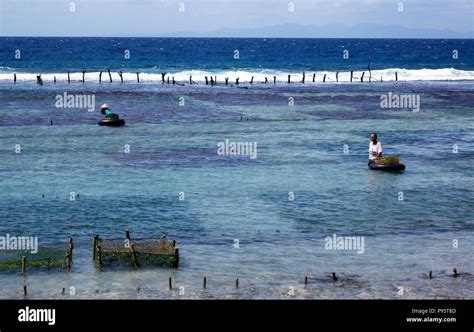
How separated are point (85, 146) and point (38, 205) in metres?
14.3

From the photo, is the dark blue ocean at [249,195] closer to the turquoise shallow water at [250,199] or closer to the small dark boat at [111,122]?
the turquoise shallow water at [250,199]

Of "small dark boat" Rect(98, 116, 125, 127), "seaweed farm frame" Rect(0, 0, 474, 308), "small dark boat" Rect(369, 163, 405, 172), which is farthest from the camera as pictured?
"small dark boat" Rect(98, 116, 125, 127)

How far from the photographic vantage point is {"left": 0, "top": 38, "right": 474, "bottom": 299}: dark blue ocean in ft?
69.6

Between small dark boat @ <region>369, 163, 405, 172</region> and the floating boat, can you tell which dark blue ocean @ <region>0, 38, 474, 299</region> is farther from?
the floating boat

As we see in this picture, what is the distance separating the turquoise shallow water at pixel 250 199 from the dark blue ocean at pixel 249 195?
8 centimetres

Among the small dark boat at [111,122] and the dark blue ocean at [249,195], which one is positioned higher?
the small dark boat at [111,122]

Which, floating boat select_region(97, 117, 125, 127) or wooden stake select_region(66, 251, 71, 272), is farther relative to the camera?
floating boat select_region(97, 117, 125, 127)

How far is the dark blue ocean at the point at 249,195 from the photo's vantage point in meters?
21.2

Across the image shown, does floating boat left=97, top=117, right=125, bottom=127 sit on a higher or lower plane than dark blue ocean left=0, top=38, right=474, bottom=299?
higher

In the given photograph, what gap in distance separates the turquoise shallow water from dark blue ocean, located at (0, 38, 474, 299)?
8 cm

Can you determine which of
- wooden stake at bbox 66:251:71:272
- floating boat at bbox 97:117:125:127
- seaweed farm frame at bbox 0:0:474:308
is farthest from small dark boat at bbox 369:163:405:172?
floating boat at bbox 97:117:125:127

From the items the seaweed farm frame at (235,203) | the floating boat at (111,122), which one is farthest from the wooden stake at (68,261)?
the floating boat at (111,122)

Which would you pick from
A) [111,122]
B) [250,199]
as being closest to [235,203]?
[250,199]
